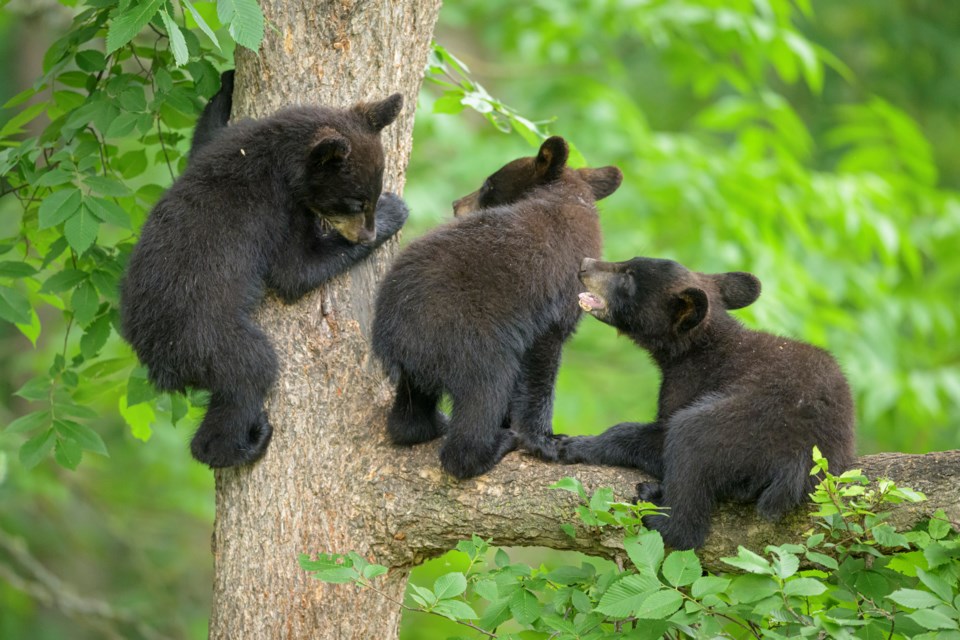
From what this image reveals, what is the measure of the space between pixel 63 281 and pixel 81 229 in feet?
1.79

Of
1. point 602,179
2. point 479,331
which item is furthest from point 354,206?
point 602,179

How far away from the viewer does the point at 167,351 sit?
409 centimetres

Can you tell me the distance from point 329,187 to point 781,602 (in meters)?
2.52

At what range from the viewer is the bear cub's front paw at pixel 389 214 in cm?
446

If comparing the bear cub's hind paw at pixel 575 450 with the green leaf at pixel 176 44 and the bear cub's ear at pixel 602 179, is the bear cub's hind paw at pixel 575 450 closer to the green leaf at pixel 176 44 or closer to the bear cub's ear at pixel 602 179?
the bear cub's ear at pixel 602 179

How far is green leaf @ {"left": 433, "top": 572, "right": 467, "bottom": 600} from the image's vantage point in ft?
9.74

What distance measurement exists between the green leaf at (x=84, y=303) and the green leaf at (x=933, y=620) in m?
3.32

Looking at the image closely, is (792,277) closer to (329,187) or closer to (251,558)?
(329,187)

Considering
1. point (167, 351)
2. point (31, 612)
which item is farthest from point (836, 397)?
point (31, 612)

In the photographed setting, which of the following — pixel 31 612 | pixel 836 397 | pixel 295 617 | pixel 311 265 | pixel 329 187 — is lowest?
pixel 31 612

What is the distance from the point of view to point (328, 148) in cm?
421

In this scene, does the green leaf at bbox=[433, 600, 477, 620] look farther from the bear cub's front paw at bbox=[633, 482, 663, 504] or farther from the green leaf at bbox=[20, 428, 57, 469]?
the green leaf at bbox=[20, 428, 57, 469]

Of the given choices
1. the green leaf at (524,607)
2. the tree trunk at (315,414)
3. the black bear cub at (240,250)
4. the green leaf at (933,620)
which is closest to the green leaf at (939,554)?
the green leaf at (933,620)

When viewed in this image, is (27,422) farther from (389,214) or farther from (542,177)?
(542,177)
